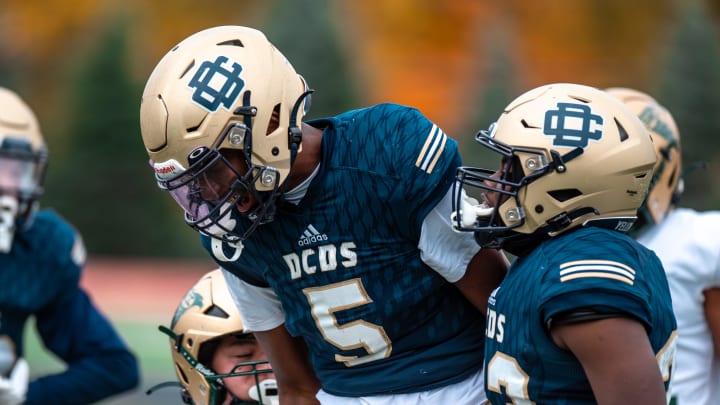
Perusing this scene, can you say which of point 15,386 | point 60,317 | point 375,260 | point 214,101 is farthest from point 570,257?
point 60,317

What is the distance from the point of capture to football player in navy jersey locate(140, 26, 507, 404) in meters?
2.86

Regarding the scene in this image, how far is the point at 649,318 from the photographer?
2.53 m

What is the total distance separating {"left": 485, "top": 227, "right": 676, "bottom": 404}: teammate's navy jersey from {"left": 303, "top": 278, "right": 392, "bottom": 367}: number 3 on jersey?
38 cm

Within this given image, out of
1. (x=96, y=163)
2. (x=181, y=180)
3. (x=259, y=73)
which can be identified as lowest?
(x=96, y=163)

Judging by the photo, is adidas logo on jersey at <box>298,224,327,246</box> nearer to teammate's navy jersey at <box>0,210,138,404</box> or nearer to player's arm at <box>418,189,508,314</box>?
player's arm at <box>418,189,508,314</box>

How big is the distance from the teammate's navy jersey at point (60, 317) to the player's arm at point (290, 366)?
1.58m

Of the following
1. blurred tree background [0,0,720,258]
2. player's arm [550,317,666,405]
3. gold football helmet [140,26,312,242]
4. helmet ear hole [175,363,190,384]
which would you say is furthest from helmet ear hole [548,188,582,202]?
blurred tree background [0,0,720,258]

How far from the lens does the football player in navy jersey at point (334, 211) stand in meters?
2.86

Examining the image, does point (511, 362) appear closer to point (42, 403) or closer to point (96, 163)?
point (42, 403)

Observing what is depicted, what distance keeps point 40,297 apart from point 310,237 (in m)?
2.06

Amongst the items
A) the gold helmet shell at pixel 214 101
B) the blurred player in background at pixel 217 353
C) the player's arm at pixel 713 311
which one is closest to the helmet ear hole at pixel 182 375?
the blurred player in background at pixel 217 353

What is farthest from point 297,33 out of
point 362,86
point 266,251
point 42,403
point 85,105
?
point 266,251

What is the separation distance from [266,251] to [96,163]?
14.8 m

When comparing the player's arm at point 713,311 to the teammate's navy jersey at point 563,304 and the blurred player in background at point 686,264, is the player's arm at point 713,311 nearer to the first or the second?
the blurred player in background at point 686,264
